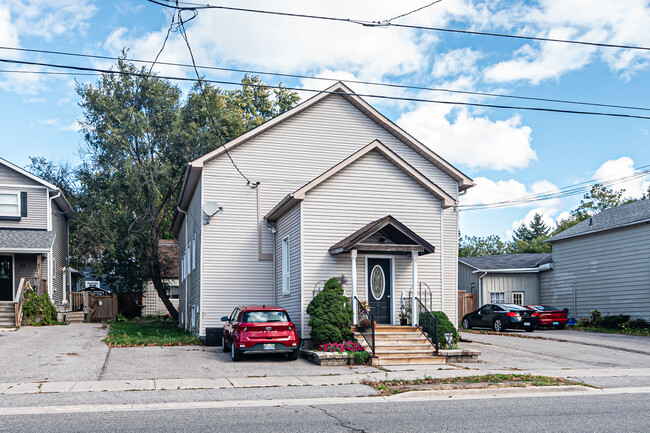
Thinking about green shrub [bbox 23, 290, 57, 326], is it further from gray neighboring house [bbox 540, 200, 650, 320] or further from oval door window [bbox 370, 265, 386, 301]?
gray neighboring house [bbox 540, 200, 650, 320]

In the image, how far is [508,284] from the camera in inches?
1425

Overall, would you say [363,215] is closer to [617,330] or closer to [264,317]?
[264,317]

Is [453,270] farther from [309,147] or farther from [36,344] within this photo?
[36,344]

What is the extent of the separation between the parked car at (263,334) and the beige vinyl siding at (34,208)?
16.9 metres

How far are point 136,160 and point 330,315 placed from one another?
2352 centimetres

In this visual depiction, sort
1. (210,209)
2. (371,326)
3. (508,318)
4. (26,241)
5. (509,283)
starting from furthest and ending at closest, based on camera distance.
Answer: (509,283) → (508,318) → (26,241) → (210,209) → (371,326)

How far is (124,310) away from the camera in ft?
132

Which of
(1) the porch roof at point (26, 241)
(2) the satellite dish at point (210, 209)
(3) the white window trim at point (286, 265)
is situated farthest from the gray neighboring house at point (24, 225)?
(3) the white window trim at point (286, 265)

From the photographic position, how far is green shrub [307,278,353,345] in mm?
16484

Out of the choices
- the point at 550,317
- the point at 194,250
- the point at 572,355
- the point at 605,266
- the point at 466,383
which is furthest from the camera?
the point at 605,266

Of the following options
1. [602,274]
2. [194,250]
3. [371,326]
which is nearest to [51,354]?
[371,326]

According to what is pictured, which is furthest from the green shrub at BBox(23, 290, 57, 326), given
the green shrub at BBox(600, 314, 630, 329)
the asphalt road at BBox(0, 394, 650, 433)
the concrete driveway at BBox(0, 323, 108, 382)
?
the green shrub at BBox(600, 314, 630, 329)

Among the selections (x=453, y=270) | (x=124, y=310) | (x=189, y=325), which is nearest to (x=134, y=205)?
(x=124, y=310)

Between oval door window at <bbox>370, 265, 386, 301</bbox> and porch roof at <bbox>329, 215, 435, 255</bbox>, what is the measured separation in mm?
813
